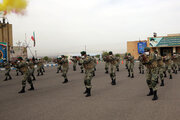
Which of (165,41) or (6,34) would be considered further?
(6,34)

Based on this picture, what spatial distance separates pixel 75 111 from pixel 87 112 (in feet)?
1.39

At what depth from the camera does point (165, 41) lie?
35906mm

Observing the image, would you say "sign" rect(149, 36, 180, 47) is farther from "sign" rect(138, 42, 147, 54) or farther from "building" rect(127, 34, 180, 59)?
"sign" rect(138, 42, 147, 54)

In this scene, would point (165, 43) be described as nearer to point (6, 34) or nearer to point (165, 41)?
point (165, 41)

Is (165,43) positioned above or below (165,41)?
below

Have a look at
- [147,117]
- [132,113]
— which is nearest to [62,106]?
[132,113]

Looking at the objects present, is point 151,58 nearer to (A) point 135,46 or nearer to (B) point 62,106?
(B) point 62,106

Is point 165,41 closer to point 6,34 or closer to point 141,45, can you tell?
point 141,45

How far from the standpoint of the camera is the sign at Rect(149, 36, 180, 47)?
35.2 meters

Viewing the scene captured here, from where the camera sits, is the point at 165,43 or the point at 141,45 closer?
the point at 165,43

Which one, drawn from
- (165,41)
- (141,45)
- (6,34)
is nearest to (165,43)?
(165,41)

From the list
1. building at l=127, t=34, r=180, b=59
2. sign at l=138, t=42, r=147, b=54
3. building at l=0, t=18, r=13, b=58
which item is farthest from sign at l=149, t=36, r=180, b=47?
building at l=0, t=18, r=13, b=58

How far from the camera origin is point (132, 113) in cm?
465

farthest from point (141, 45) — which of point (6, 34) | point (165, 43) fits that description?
point (6, 34)
